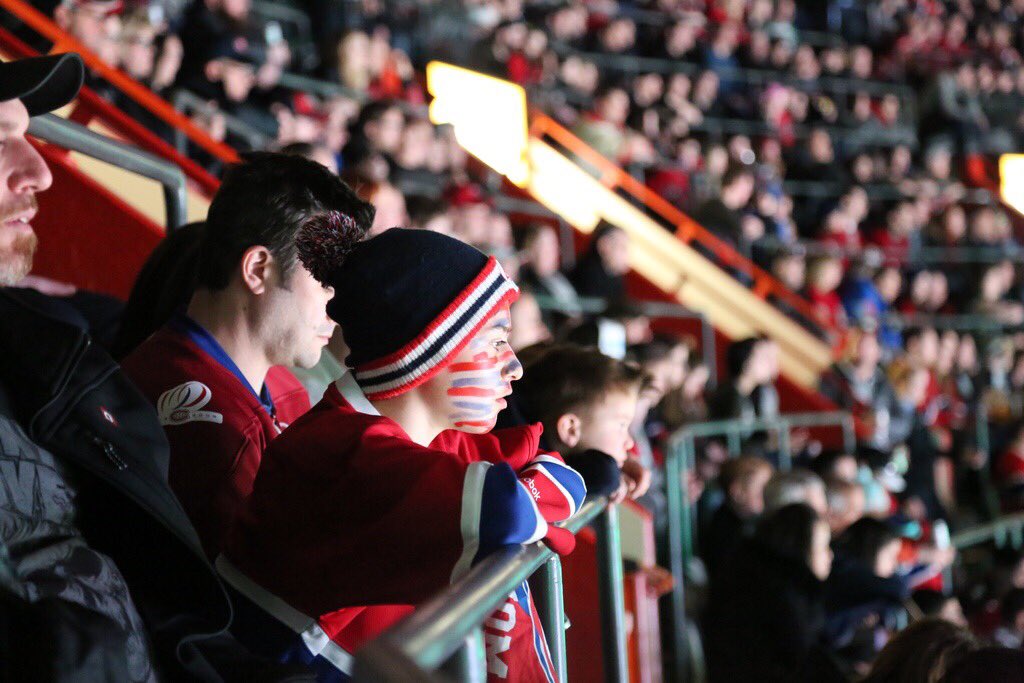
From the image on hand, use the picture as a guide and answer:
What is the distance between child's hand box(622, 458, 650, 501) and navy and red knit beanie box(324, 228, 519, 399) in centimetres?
75

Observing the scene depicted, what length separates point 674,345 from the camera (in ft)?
17.4

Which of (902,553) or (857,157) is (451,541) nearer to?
(902,553)

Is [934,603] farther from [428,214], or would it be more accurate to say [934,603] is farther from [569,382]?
[569,382]

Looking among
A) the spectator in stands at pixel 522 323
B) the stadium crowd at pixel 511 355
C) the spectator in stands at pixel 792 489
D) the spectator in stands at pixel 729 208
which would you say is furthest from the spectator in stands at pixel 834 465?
the spectator in stands at pixel 729 208

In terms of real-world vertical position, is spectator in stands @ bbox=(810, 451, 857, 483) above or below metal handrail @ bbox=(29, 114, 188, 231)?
below

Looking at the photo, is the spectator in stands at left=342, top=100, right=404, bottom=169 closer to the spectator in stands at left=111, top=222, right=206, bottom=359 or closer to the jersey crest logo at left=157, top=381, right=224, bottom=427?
the spectator in stands at left=111, top=222, right=206, bottom=359

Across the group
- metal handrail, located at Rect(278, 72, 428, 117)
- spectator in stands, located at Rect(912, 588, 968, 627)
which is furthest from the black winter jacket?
metal handrail, located at Rect(278, 72, 428, 117)

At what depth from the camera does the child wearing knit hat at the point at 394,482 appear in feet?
4.85

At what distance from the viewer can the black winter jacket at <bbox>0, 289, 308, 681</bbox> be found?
1521mm

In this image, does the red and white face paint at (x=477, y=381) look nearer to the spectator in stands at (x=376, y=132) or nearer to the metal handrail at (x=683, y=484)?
the metal handrail at (x=683, y=484)

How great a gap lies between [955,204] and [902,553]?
277 inches

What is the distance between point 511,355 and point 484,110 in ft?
22.9

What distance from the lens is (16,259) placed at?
5.53 feet

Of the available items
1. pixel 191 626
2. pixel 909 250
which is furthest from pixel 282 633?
pixel 909 250
